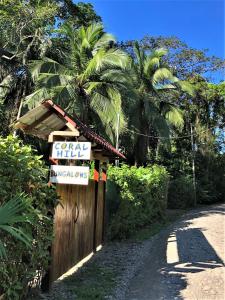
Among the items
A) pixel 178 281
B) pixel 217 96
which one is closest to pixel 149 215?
pixel 178 281

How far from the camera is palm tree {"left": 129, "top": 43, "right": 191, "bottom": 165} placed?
1069 inches

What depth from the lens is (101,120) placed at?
21.7 metres

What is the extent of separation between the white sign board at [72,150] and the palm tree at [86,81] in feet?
40.9

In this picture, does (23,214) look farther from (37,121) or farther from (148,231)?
(148,231)

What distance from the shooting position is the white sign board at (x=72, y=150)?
25.0 feet

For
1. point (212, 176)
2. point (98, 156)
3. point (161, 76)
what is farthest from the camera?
point (212, 176)

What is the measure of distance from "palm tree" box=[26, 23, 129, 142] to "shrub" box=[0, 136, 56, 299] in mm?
14278

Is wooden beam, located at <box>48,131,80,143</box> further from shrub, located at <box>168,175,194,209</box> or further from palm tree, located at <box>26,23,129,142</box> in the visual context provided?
shrub, located at <box>168,175,194,209</box>

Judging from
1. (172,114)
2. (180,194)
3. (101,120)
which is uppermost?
(172,114)

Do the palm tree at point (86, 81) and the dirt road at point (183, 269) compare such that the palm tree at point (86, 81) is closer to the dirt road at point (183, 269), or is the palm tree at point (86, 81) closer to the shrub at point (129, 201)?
the shrub at point (129, 201)

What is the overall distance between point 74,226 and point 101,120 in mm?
13369

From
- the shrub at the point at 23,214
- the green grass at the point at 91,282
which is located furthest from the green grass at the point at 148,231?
the shrub at the point at 23,214

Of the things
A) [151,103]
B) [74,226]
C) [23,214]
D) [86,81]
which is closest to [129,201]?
[74,226]

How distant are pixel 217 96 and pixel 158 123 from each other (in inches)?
395
